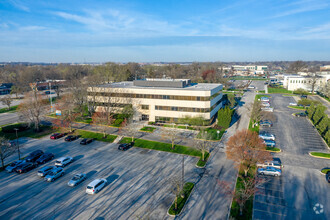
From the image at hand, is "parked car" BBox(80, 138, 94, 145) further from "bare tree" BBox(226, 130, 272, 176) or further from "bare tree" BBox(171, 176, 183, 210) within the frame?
"bare tree" BBox(226, 130, 272, 176)

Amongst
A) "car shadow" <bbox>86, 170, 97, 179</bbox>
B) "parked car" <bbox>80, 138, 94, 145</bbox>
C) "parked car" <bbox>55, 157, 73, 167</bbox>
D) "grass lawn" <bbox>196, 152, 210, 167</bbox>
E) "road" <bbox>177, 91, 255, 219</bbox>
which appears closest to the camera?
"road" <bbox>177, 91, 255, 219</bbox>

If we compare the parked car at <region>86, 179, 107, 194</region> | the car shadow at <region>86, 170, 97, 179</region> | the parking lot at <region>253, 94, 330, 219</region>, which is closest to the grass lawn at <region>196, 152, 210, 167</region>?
the parking lot at <region>253, 94, 330, 219</region>

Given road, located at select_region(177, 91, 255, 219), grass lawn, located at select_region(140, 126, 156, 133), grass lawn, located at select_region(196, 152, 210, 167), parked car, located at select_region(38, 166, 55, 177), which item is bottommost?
road, located at select_region(177, 91, 255, 219)

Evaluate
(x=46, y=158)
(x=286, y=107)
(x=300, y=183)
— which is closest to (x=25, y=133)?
(x=46, y=158)

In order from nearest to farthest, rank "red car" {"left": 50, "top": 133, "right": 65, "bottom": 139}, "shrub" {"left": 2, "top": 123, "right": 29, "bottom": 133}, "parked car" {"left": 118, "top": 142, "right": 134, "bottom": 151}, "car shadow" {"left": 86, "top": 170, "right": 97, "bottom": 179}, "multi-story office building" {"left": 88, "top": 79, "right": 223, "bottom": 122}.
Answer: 1. "car shadow" {"left": 86, "top": 170, "right": 97, "bottom": 179}
2. "parked car" {"left": 118, "top": 142, "right": 134, "bottom": 151}
3. "red car" {"left": 50, "top": 133, "right": 65, "bottom": 139}
4. "shrub" {"left": 2, "top": 123, "right": 29, "bottom": 133}
5. "multi-story office building" {"left": 88, "top": 79, "right": 223, "bottom": 122}

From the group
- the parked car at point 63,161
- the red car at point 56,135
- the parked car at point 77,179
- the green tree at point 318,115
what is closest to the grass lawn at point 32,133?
the red car at point 56,135

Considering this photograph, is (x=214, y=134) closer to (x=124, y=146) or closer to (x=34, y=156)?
(x=124, y=146)
